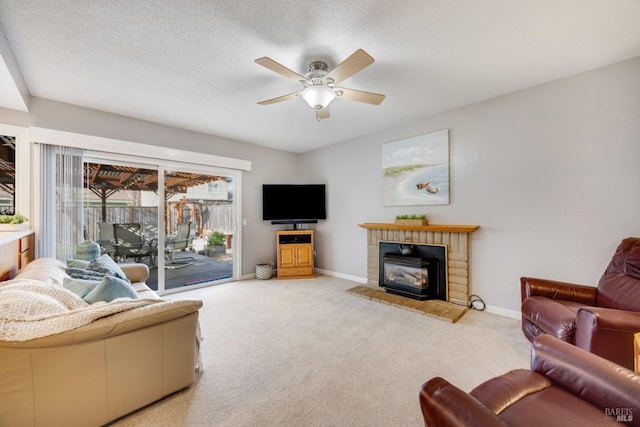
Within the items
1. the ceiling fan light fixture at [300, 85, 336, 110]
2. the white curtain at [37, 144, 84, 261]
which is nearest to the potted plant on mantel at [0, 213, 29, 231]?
the white curtain at [37, 144, 84, 261]

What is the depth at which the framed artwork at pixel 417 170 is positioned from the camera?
11.6 ft

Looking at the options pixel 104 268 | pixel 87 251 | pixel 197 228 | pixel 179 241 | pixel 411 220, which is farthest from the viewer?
pixel 197 228

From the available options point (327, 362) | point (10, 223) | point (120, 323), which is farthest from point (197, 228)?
point (327, 362)

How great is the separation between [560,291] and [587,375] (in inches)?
60.9

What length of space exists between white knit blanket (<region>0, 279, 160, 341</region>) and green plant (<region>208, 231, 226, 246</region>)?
310 centimetres

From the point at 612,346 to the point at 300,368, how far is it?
210cm

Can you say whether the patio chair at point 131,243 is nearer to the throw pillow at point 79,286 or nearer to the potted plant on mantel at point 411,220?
the throw pillow at point 79,286

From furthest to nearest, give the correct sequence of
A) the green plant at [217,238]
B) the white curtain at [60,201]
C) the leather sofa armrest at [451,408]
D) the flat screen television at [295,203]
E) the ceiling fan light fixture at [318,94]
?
1. the flat screen television at [295,203]
2. the green plant at [217,238]
3. the white curtain at [60,201]
4. the ceiling fan light fixture at [318,94]
5. the leather sofa armrest at [451,408]

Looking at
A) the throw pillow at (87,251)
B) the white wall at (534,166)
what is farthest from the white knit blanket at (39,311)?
the white wall at (534,166)

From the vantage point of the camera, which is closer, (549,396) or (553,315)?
(549,396)

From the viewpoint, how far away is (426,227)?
3.56m

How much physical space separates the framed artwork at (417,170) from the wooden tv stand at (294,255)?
1751 mm

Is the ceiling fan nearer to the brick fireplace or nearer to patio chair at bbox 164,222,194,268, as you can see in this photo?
the brick fireplace

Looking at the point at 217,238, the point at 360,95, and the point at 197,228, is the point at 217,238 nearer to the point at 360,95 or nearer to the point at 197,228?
the point at 197,228
